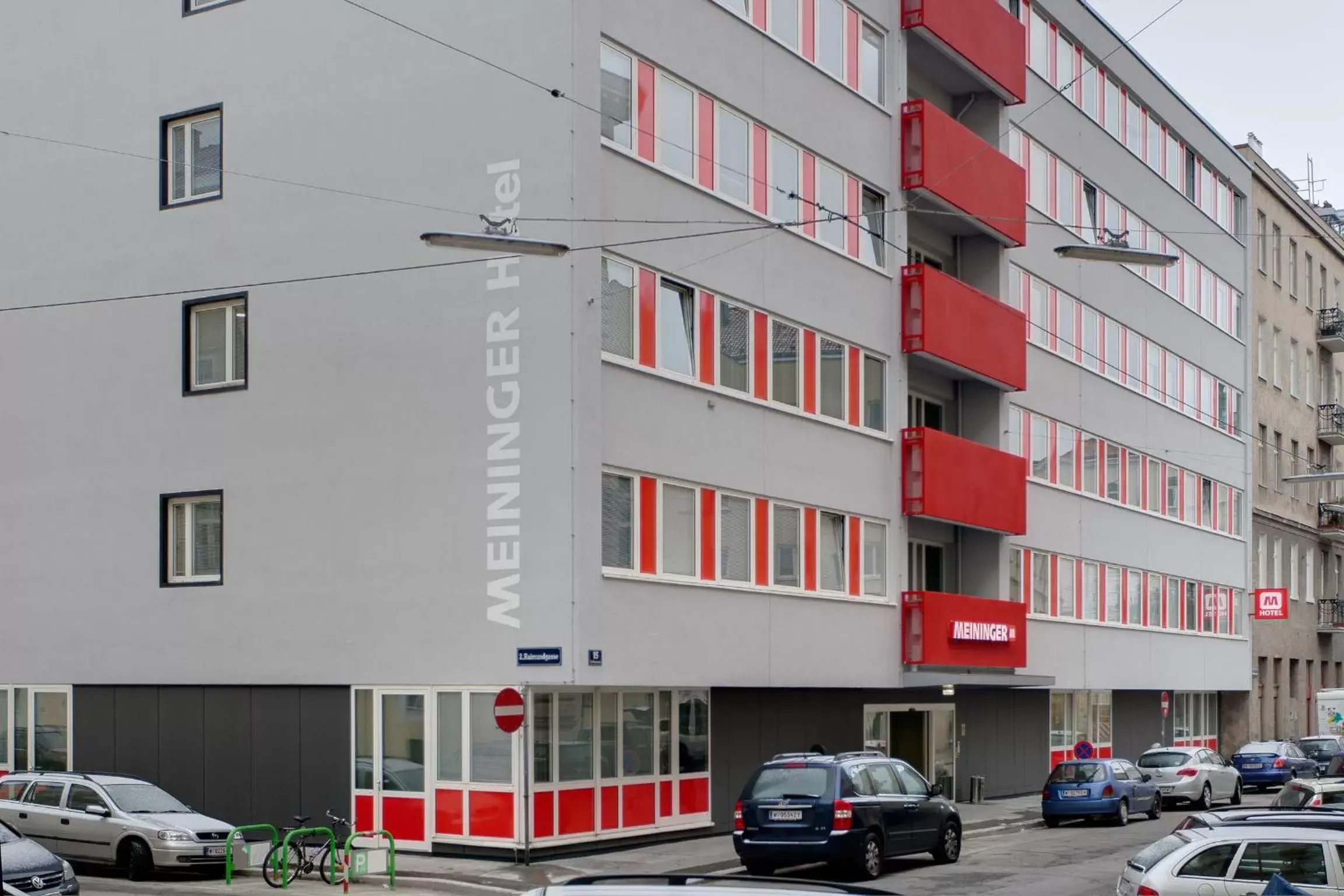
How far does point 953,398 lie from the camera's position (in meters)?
38.2

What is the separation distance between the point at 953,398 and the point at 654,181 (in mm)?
13766

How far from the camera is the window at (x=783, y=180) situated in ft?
96.9

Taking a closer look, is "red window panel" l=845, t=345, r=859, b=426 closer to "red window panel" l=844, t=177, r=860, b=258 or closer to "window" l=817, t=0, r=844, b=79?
"red window panel" l=844, t=177, r=860, b=258

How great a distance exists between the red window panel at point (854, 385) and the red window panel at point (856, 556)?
1.82 meters

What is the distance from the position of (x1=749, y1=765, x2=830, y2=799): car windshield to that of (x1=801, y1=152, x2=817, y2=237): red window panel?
1082 cm

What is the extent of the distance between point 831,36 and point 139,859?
60.6ft

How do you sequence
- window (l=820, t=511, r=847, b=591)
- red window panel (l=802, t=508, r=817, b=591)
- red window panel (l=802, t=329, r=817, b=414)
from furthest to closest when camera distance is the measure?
1. window (l=820, t=511, r=847, b=591)
2. red window panel (l=802, t=329, r=817, b=414)
3. red window panel (l=802, t=508, r=817, b=591)

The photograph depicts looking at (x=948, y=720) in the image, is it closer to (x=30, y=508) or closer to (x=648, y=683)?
(x=648, y=683)

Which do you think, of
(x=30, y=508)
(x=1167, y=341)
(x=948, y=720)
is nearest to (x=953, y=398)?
(x=948, y=720)

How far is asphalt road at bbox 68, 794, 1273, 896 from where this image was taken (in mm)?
21469

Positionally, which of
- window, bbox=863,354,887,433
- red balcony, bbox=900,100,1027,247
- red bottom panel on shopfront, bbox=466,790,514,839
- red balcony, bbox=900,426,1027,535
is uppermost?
red balcony, bbox=900,100,1027,247

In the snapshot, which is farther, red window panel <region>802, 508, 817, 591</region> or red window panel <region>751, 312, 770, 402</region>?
red window panel <region>802, 508, 817, 591</region>

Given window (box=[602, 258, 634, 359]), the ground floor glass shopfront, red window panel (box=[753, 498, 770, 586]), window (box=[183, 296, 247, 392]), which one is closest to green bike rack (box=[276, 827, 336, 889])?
the ground floor glass shopfront

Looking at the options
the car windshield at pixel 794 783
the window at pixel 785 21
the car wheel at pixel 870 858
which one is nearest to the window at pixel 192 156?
the window at pixel 785 21
